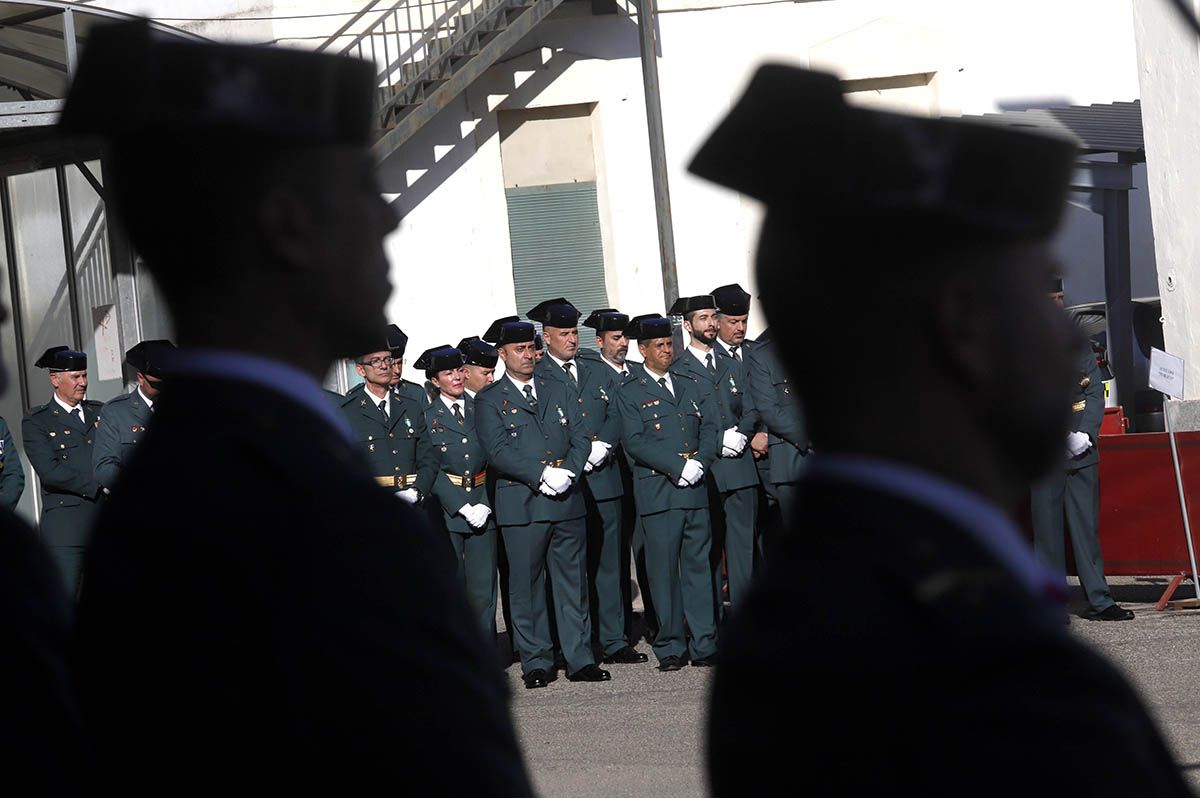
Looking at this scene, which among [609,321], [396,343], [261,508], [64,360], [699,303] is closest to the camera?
[261,508]

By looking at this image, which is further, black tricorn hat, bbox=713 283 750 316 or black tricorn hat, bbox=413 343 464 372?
black tricorn hat, bbox=713 283 750 316

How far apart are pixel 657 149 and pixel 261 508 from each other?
49.8 feet

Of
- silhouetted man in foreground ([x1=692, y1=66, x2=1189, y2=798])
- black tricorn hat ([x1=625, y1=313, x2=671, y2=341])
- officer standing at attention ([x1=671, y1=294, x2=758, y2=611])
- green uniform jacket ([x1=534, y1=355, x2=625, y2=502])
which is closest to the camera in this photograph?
silhouetted man in foreground ([x1=692, y1=66, x2=1189, y2=798])

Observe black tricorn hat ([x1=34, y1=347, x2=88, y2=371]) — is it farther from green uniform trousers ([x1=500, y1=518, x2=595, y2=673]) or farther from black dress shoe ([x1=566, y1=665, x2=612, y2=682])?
black dress shoe ([x1=566, y1=665, x2=612, y2=682])

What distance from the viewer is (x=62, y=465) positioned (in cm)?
1063

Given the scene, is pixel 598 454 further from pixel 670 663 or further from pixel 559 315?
pixel 670 663

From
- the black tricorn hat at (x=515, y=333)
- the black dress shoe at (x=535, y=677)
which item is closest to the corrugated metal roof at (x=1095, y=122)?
the black tricorn hat at (x=515, y=333)

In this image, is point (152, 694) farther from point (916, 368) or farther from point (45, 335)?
point (45, 335)

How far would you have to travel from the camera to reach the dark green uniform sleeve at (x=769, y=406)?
998cm

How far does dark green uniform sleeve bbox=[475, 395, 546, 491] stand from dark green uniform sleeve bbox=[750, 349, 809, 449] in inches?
57.8

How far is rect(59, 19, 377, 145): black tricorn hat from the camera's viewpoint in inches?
61.5

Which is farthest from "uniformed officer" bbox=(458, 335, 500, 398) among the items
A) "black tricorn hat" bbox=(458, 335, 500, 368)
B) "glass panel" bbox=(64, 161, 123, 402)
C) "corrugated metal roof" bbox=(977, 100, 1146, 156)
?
"corrugated metal roof" bbox=(977, 100, 1146, 156)

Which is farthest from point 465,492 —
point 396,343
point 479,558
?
point 396,343

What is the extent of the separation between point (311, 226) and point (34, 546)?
1.72 feet
